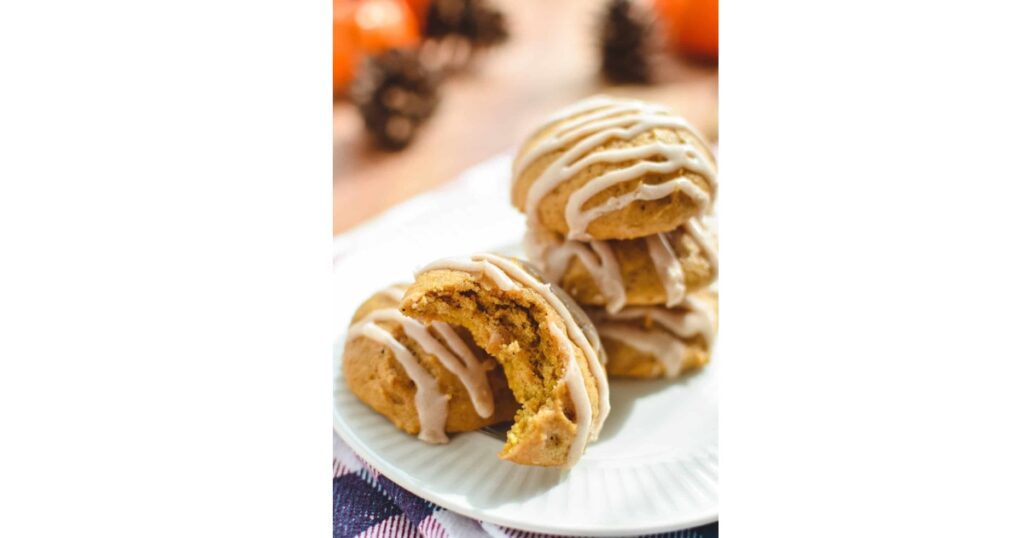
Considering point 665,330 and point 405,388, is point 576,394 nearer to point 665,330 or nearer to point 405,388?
point 405,388

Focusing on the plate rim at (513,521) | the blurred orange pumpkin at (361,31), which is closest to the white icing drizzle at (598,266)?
the plate rim at (513,521)

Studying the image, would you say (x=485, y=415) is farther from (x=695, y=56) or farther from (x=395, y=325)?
(x=695, y=56)

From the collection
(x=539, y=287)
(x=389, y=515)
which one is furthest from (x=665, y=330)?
(x=389, y=515)

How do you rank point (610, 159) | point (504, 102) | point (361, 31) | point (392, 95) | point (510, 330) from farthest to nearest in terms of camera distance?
point (504, 102)
point (361, 31)
point (392, 95)
point (610, 159)
point (510, 330)

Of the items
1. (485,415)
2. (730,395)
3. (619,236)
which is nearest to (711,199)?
(619,236)

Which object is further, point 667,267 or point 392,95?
point 392,95

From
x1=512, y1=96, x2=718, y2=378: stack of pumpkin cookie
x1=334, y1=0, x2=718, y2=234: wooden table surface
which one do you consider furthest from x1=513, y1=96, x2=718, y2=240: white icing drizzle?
x1=334, y1=0, x2=718, y2=234: wooden table surface

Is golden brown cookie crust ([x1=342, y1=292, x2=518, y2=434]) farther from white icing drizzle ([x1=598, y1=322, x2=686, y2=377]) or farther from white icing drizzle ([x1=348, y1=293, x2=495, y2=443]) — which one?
white icing drizzle ([x1=598, y1=322, x2=686, y2=377])
